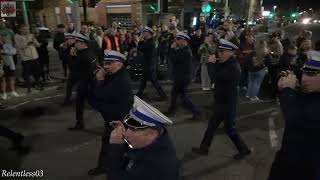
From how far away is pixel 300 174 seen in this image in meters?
3.18

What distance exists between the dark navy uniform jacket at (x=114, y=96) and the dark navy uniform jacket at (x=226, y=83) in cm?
163

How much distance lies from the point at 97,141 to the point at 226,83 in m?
2.73

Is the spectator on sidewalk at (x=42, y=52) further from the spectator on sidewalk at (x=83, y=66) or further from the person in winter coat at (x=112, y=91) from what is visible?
the person in winter coat at (x=112, y=91)

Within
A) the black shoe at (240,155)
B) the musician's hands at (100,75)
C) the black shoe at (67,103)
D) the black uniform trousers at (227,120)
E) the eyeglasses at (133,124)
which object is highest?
the musician's hands at (100,75)

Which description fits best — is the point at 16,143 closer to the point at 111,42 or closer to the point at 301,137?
the point at 301,137

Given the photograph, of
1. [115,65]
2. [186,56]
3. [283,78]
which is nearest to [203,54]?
[186,56]

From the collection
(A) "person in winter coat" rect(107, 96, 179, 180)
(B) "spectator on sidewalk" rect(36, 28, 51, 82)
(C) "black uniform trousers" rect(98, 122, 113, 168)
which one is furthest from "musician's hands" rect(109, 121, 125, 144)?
(B) "spectator on sidewalk" rect(36, 28, 51, 82)

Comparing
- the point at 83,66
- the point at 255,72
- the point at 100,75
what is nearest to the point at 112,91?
the point at 100,75

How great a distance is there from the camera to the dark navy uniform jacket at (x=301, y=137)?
10.2 feet

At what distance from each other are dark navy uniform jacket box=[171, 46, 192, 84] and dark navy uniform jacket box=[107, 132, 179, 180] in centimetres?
508

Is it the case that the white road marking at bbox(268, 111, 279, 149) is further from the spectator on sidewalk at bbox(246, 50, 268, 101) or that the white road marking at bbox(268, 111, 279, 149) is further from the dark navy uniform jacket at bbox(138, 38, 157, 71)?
the dark navy uniform jacket at bbox(138, 38, 157, 71)

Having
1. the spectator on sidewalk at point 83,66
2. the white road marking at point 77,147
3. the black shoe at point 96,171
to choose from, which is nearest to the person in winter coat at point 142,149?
the black shoe at point 96,171

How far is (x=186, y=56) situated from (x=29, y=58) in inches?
202

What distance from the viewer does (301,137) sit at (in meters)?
3.17
